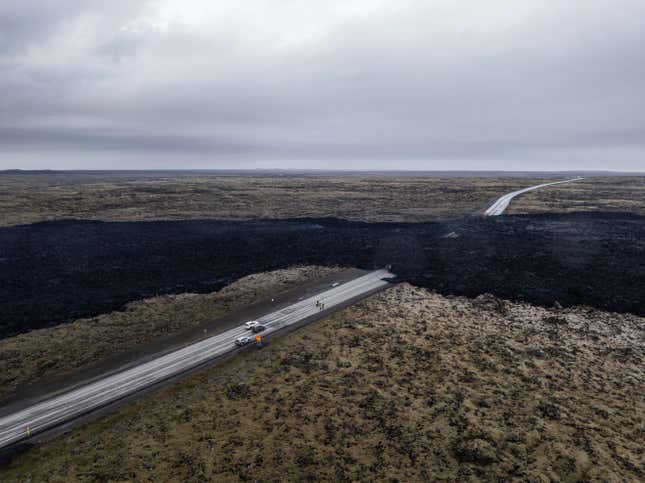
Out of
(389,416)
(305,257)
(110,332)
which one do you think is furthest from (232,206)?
(389,416)

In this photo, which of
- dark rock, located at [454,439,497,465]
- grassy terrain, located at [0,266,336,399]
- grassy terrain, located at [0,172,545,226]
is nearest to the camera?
dark rock, located at [454,439,497,465]

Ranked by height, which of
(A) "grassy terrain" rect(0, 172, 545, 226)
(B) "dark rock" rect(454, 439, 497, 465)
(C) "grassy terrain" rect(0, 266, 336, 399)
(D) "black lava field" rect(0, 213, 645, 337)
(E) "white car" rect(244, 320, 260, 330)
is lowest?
(B) "dark rock" rect(454, 439, 497, 465)

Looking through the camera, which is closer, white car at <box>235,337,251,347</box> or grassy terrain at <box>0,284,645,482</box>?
grassy terrain at <box>0,284,645,482</box>

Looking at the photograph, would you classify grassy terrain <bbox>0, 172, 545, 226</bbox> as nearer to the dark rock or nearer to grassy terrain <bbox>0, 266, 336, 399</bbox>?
grassy terrain <bbox>0, 266, 336, 399</bbox>

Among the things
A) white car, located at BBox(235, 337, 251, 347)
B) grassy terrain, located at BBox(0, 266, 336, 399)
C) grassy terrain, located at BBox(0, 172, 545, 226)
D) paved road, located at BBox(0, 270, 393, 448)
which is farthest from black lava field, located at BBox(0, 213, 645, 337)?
white car, located at BBox(235, 337, 251, 347)

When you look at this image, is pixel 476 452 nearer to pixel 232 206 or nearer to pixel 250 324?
pixel 250 324

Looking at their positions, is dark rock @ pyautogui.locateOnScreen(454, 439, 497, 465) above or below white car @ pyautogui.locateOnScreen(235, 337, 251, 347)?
below
